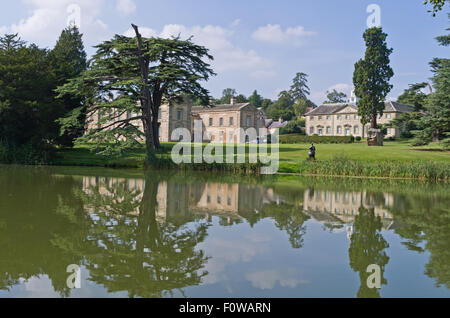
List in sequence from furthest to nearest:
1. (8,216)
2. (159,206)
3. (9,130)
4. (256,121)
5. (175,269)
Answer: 1. (256,121)
2. (9,130)
3. (159,206)
4. (8,216)
5. (175,269)

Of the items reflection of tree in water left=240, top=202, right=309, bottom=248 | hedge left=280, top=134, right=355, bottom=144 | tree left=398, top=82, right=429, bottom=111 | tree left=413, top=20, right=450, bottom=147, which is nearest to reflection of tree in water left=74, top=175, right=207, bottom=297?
reflection of tree in water left=240, top=202, right=309, bottom=248

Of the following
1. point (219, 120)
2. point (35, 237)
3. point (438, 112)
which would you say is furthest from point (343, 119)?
point (35, 237)

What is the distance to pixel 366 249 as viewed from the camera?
6168 millimetres

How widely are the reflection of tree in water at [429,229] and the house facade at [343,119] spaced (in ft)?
163

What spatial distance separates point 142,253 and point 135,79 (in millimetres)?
22221

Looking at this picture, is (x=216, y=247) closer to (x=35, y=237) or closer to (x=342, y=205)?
(x=35, y=237)

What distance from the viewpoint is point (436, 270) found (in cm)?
514

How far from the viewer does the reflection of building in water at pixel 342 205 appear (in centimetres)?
884

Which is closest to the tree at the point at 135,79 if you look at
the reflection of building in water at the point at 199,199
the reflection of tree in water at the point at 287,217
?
the reflection of building in water at the point at 199,199

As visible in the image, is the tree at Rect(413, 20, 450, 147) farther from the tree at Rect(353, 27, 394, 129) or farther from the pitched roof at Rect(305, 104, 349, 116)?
the pitched roof at Rect(305, 104, 349, 116)

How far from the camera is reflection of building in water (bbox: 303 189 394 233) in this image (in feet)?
29.0

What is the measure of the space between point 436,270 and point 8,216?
7.66 m
